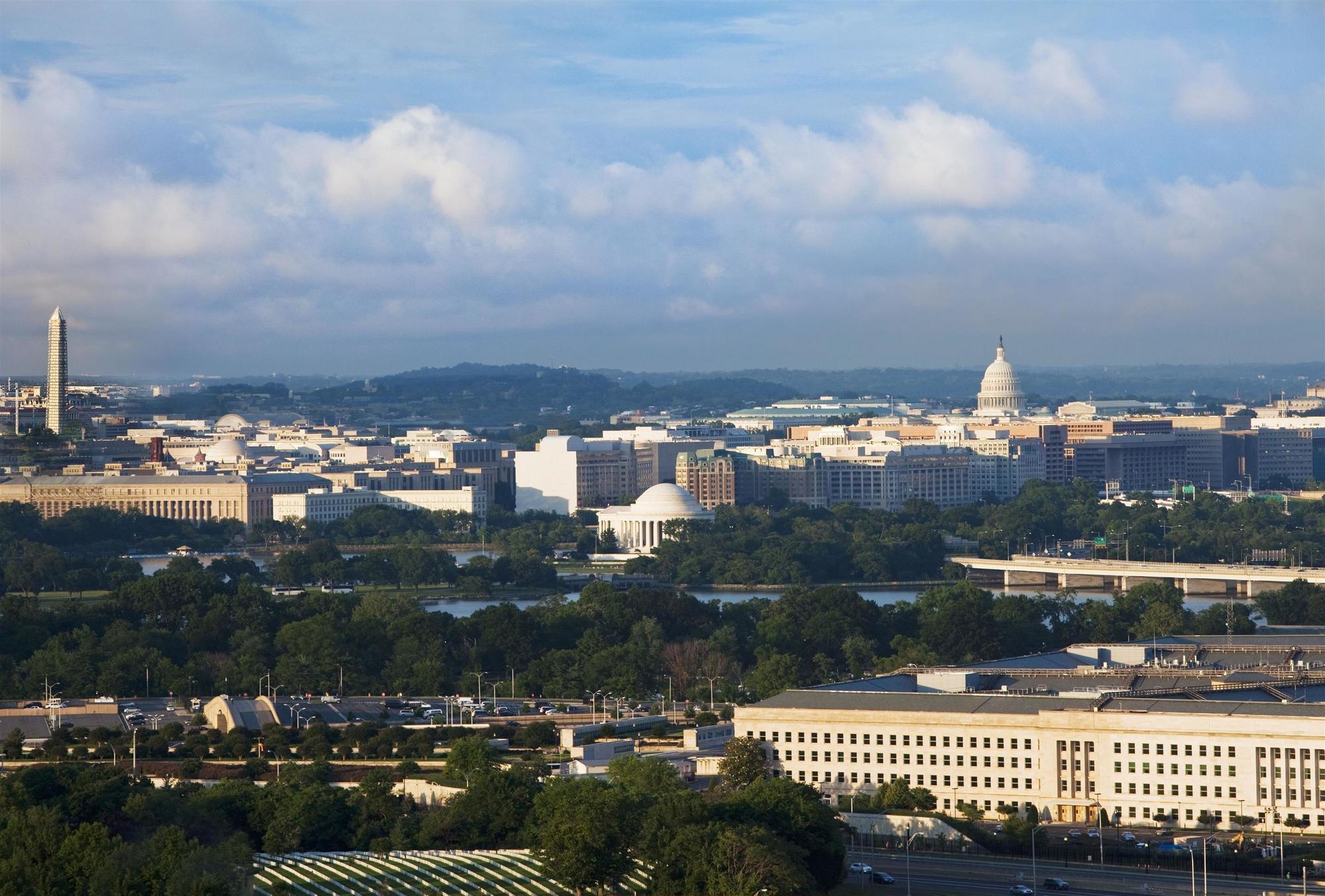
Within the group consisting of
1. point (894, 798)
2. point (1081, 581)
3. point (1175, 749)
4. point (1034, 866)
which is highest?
point (1175, 749)

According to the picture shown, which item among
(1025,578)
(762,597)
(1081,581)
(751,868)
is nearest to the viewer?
(751,868)

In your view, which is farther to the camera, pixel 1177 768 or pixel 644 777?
pixel 1177 768

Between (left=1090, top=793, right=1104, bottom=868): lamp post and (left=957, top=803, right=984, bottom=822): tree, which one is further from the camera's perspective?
(left=957, top=803, right=984, bottom=822): tree

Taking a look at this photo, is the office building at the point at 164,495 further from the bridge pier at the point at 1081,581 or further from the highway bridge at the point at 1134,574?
the bridge pier at the point at 1081,581

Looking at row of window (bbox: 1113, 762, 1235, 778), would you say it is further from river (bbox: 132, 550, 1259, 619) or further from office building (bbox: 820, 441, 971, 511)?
office building (bbox: 820, 441, 971, 511)

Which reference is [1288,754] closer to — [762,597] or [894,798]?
[894,798]

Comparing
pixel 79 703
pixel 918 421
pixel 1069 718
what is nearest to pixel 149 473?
pixel 918 421

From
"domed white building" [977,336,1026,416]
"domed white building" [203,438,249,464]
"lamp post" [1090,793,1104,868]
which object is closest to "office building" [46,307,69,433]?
"domed white building" [203,438,249,464]

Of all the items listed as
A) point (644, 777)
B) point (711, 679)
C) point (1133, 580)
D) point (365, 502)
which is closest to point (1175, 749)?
point (644, 777)
